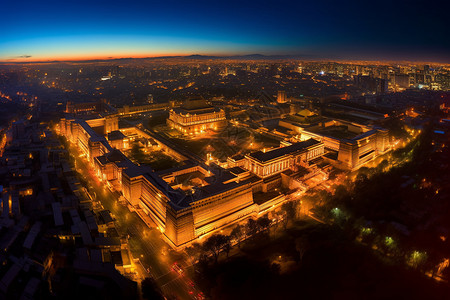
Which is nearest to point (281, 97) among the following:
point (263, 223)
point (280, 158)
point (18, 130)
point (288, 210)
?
point (280, 158)

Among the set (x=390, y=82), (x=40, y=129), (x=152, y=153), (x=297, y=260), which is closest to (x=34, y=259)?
(x=297, y=260)

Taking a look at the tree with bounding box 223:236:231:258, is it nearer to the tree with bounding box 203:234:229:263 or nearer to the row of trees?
the row of trees

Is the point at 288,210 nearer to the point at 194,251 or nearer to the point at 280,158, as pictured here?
the point at 280,158

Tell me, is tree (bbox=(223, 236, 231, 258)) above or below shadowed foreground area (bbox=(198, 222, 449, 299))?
above

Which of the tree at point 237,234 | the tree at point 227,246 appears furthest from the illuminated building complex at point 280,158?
the tree at point 227,246

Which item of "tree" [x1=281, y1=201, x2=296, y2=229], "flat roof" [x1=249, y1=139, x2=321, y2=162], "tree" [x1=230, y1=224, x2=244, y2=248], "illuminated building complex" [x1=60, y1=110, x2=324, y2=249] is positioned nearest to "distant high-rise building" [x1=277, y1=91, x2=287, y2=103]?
"illuminated building complex" [x1=60, y1=110, x2=324, y2=249]

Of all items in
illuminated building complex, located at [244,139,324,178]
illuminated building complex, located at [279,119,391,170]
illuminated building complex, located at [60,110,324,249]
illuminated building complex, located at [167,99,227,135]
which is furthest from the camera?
illuminated building complex, located at [167,99,227,135]
